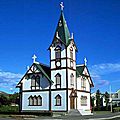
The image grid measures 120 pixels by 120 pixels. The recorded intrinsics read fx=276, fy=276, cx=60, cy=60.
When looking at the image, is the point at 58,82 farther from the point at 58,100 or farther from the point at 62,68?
the point at 58,100

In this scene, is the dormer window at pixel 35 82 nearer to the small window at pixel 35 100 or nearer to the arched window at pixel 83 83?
the small window at pixel 35 100

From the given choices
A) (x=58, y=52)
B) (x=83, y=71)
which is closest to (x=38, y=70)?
(x=58, y=52)

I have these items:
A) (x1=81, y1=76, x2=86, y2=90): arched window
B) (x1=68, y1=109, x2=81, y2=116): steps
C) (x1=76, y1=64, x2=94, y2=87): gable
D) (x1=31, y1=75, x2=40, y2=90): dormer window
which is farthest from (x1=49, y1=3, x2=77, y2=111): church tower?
(x1=81, y1=76, x2=86, y2=90): arched window

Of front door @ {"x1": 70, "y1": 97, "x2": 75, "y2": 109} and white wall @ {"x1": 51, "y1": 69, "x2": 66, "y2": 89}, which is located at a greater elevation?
white wall @ {"x1": 51, "y1": 69, "x2": 66, "y2": 89}

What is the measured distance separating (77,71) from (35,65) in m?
8.30

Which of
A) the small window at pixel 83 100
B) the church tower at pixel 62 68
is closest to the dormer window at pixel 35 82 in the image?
the church tower at pixel 62 68

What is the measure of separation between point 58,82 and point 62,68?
8.64 ft

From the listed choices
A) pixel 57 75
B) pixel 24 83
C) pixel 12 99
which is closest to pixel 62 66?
pixel 57 75

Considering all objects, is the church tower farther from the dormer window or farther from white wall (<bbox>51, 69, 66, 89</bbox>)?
the dormer window

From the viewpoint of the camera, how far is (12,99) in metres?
82.8

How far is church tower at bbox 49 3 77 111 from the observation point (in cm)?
4872

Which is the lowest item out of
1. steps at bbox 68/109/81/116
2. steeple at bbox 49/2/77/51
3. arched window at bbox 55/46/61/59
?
steps at bbox 68/109/81/116

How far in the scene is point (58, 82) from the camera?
1957 inches

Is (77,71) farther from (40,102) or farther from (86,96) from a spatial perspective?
(40,102)
